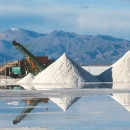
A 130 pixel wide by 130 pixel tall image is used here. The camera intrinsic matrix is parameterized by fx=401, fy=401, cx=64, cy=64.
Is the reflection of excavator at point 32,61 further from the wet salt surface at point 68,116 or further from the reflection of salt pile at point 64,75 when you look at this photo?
the wet salt surface at point 68,116

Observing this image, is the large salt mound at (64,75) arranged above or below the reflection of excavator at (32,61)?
below

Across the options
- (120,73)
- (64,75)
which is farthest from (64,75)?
(120,73)

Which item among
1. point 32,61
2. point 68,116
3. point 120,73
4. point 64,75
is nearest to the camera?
point 68,116

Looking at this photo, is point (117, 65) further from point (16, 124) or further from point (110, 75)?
point (16, 124)

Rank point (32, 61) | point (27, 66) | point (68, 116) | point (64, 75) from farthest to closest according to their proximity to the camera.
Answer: point (27, 66) → point (32, 61) → point (64, 75) → point (68, 116)

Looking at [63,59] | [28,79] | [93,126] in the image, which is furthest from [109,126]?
[28,79]

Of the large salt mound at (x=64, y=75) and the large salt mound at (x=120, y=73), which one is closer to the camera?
the large salt mound at (x=64, y=75)

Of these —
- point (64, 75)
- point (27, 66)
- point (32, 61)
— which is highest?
point (32, 61)

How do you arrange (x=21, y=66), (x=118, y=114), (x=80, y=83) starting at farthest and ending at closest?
1. (x=21, y=66)
2. (x=80, y=83)
3. (x=118, y=114)

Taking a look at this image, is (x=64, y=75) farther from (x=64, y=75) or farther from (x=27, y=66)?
(x=27, y=66)

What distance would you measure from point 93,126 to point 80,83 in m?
21.7

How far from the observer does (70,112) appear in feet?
44.6

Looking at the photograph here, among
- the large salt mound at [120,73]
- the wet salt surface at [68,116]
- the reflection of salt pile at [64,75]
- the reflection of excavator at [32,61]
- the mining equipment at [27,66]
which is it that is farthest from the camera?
the mining equipment at [27,66]

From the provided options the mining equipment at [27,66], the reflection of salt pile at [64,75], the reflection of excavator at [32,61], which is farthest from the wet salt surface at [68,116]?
the mining equipment at [27,66]
